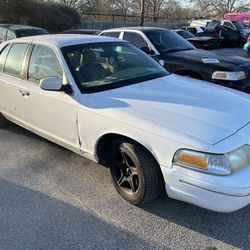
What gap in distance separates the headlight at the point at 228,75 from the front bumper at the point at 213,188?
11.7 ft

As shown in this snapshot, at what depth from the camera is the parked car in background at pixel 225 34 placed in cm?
2201

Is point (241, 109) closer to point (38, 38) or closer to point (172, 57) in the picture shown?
point (38, 38)

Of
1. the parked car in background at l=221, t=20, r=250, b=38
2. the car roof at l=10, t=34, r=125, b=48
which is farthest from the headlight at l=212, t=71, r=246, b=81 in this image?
the parked car in background at l=221, t=20, r=250, b=38

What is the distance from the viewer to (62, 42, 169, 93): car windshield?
3.76m

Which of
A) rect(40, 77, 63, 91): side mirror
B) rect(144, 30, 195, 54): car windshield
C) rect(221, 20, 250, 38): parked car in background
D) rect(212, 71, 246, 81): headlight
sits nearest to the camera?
rect(40, 77, 63, 91): side mirror

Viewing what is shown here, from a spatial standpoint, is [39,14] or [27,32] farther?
[39,14]

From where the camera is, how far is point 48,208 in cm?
338

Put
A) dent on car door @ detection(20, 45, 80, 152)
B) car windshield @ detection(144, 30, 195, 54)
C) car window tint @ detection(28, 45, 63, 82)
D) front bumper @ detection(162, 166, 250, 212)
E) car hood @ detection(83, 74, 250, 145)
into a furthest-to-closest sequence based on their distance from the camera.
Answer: car windshield @ detection(144, 30, 195, 54)
car window tint @ detection(28, 45, 63, 82)
dent on car door @ detection(20, 45, 80, 152)
car hood @ detection(83, 74, 250, 145)
front bumper @ detection(162, 166, 250, 212)

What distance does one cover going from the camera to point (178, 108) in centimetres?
322

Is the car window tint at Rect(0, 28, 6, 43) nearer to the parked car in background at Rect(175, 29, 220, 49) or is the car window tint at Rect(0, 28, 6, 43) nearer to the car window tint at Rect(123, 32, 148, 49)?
the car window tint at Rect(123, 32, 148, 49)

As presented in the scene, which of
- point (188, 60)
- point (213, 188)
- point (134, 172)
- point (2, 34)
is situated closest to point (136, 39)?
point (188, 60)

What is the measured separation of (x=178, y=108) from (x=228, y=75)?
3.22m

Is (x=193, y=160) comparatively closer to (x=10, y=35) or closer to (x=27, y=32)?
(x=27, y=32)

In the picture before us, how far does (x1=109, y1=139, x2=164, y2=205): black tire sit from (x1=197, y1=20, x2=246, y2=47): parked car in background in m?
19.9
